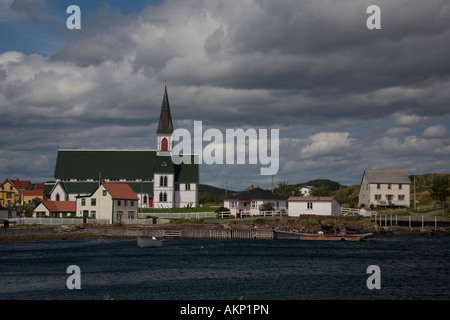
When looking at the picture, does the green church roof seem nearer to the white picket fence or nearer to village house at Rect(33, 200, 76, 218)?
the white picket fence

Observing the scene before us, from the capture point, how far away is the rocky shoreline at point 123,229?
7069cm

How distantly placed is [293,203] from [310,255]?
100ft

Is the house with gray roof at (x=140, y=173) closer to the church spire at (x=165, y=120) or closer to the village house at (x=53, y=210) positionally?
the church spire at (x=165, y=120)

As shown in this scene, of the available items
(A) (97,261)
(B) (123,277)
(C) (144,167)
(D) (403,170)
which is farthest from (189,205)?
(B) (123,277)

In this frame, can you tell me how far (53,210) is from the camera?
85.6m

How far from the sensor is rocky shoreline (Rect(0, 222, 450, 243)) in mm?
70688

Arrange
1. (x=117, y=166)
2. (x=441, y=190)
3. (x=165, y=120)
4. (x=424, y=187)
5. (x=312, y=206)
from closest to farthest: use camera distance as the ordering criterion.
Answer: (x=312, y=206)
(x=441, y=190)
(x=117, y=166)
(x=165, y=120)
(x=424, y=187)

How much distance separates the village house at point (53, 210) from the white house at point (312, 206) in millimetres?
33957

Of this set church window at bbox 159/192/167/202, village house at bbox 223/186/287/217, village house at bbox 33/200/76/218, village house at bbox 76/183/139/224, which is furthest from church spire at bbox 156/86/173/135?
village house at bbox 33/200/76/218

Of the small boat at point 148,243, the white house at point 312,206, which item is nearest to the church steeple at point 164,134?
the white house at point 312,206

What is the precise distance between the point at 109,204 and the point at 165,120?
38149 millimetres

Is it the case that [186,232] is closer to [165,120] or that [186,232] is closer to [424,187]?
[165,120]

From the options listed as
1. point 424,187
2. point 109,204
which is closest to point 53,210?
point 109,204
